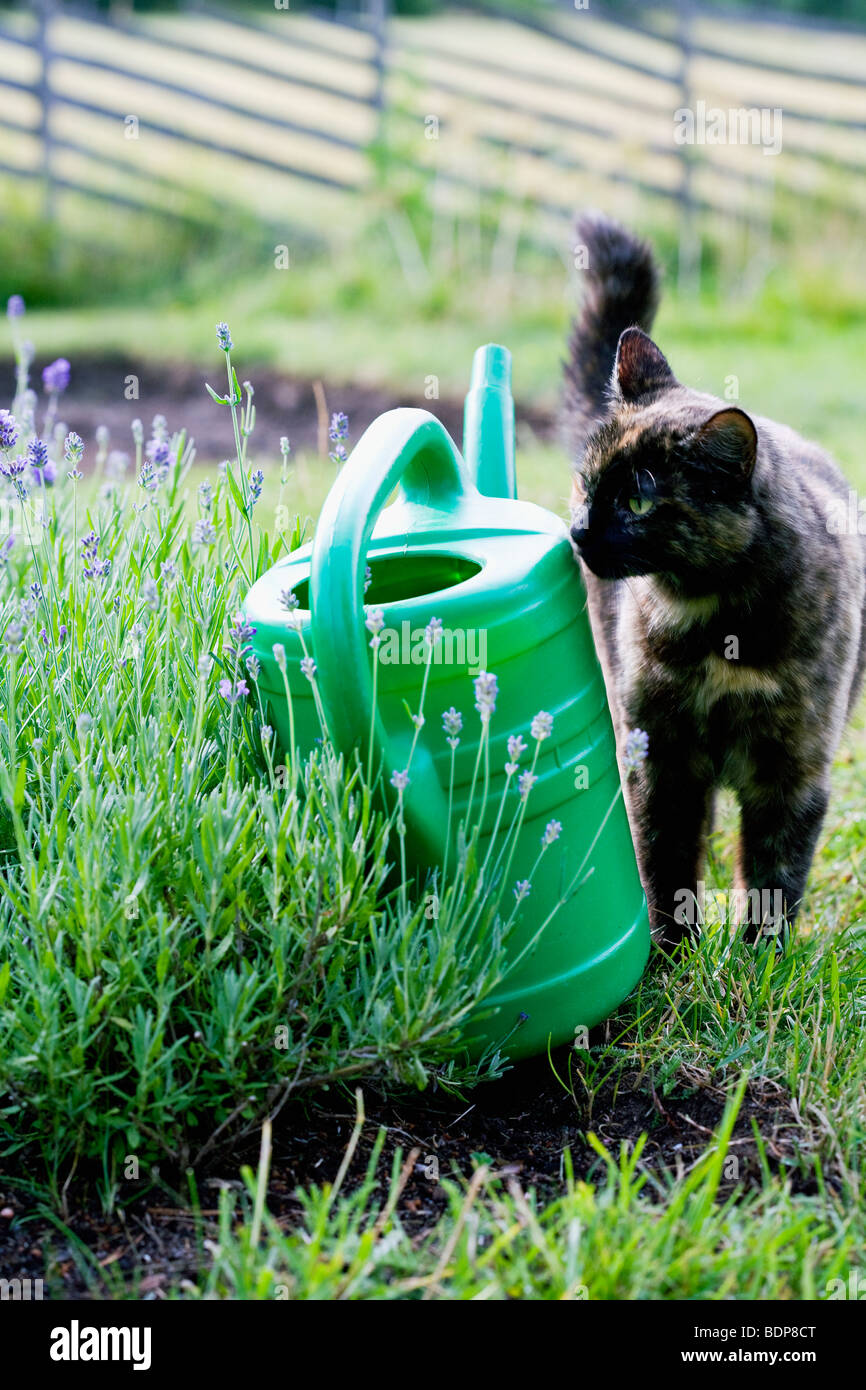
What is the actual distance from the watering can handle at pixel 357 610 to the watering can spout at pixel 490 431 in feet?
1.40

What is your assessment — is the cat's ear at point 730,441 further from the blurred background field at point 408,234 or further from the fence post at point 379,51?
the fence post at point 379,51

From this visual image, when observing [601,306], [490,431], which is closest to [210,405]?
[601,306]

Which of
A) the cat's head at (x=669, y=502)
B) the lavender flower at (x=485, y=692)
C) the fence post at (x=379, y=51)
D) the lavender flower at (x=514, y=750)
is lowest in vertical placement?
the lavender flower at (x=514, y=750)

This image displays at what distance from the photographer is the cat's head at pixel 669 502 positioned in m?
1.97

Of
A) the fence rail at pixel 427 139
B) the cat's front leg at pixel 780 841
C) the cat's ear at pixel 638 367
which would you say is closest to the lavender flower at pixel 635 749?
the cat's front leg at pixel 780 841

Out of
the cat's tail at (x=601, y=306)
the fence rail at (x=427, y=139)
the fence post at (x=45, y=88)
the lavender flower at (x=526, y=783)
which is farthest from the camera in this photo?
the fence post at (x=45, y=88)

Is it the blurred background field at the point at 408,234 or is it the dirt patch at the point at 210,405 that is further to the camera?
the blurred background field at the point at 408,234

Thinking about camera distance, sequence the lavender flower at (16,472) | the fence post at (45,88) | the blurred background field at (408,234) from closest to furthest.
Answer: the lavender flower at (16,472), the blurred background field at (408,234), the fence post at (45,88)

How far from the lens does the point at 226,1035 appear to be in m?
1.57

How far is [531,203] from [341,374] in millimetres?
2936

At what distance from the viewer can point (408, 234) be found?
8547 mm

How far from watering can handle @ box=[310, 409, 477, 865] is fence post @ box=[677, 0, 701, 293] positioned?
7350 millimetres

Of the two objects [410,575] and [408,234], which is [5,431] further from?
[408,234]

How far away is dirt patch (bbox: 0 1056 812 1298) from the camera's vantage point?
5.02 feet
